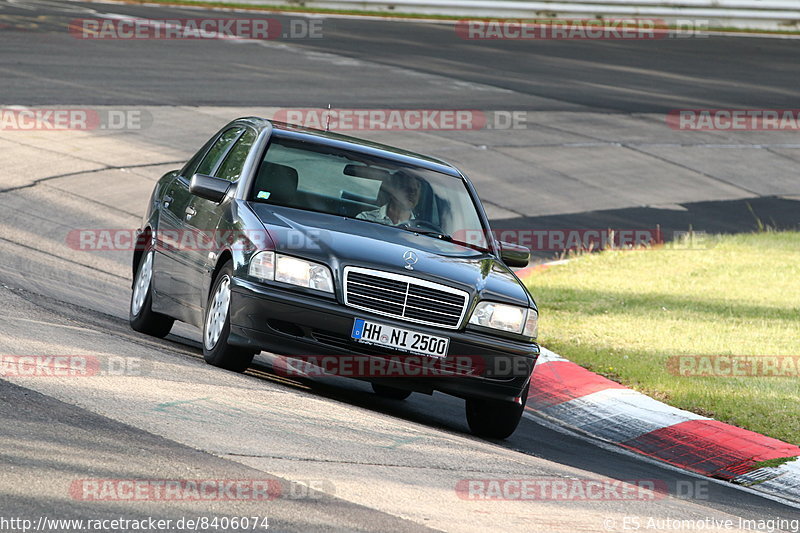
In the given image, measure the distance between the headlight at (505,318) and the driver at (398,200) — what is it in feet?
3.42

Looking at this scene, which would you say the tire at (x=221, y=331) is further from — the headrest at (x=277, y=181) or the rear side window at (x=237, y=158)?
the rear side window at (x=237, y=158)

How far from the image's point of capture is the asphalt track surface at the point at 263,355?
5.73 metres

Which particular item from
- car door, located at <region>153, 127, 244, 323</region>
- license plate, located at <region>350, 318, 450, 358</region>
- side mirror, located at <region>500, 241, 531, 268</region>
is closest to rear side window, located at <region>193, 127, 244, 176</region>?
car door, located at <region>153, 127, 244, 323</region>

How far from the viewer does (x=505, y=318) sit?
795 cm

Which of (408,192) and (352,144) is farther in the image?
(352,144)

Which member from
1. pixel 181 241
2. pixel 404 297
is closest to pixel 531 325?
pixel 404 297

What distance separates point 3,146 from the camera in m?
17.1

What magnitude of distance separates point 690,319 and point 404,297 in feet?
16.4

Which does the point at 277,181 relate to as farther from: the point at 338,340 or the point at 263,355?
the point at 263,355

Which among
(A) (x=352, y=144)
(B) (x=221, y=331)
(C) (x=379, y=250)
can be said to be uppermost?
(A) (x=352, y=144)

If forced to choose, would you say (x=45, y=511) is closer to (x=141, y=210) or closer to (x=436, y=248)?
(x=436, y=248)

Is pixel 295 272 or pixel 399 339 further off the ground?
pixel 295 272

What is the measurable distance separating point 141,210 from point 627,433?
26.5 ft

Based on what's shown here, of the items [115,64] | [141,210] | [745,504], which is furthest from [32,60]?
[745,504]
